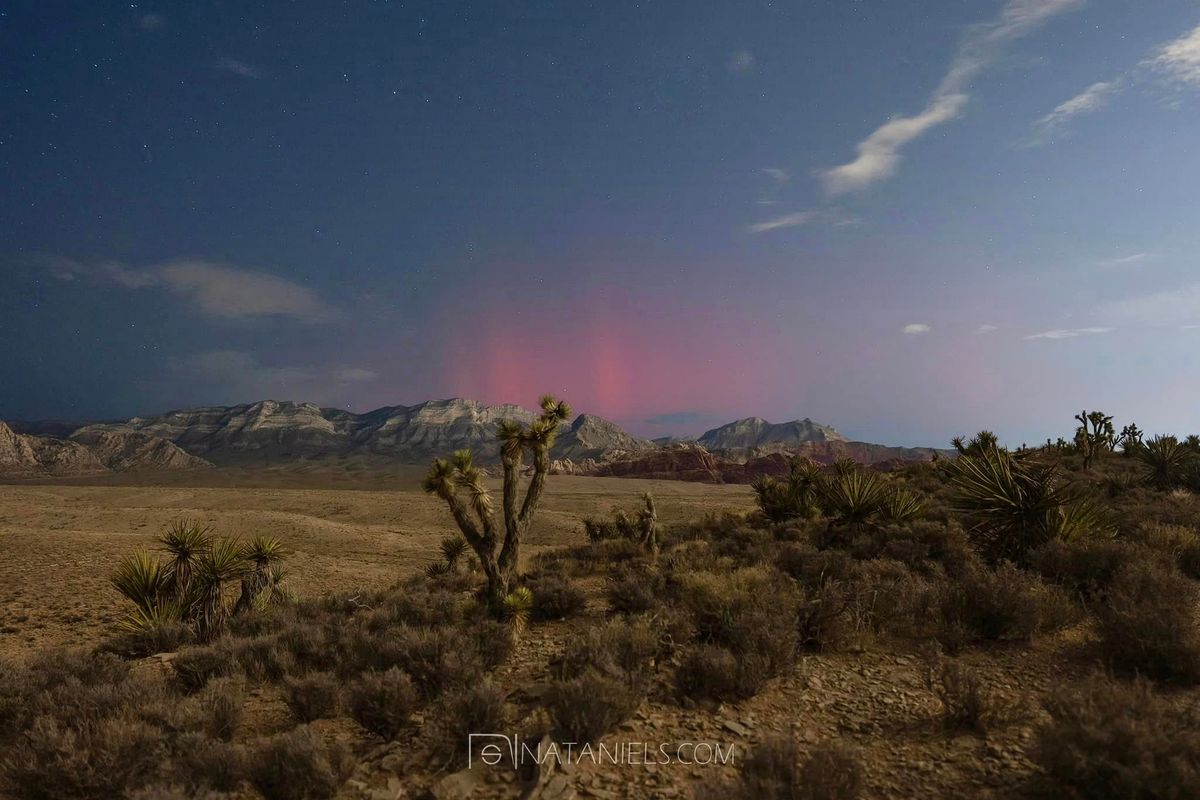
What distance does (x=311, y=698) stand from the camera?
6297 millimetres

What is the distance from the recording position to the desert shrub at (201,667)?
7914 millimetres

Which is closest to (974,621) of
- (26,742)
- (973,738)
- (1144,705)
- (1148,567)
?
(1148,567)

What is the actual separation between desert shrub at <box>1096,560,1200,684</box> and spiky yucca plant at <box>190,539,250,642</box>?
15.7 m

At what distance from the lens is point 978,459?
43.5 feet

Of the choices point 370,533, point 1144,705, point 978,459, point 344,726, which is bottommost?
point 370,533

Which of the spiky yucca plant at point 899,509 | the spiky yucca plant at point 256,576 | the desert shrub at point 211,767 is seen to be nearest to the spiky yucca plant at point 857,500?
the spiky yucca plant at point 899,509

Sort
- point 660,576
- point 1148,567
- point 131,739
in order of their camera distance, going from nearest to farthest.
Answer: point 131,739
point 1148,567
point 660,576

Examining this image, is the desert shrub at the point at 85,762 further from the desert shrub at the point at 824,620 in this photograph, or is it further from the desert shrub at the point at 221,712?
the desert shrub at the point at 824,620

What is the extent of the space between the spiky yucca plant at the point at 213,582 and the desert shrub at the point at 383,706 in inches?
330

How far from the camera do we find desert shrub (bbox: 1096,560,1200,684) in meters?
5.59

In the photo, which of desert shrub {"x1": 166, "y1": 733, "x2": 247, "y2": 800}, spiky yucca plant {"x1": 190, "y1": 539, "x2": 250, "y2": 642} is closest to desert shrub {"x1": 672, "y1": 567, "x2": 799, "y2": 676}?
desert shrub {"x1": 166, "y1": 733, "x2": 247, "y2": 800}

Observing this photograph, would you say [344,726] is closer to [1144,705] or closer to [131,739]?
[131,739]

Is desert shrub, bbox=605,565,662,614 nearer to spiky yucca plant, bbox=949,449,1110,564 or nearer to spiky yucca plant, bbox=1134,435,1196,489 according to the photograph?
spiky yucca plant, bbox=949,449,1110,564

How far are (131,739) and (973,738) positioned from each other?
27.1 ft
